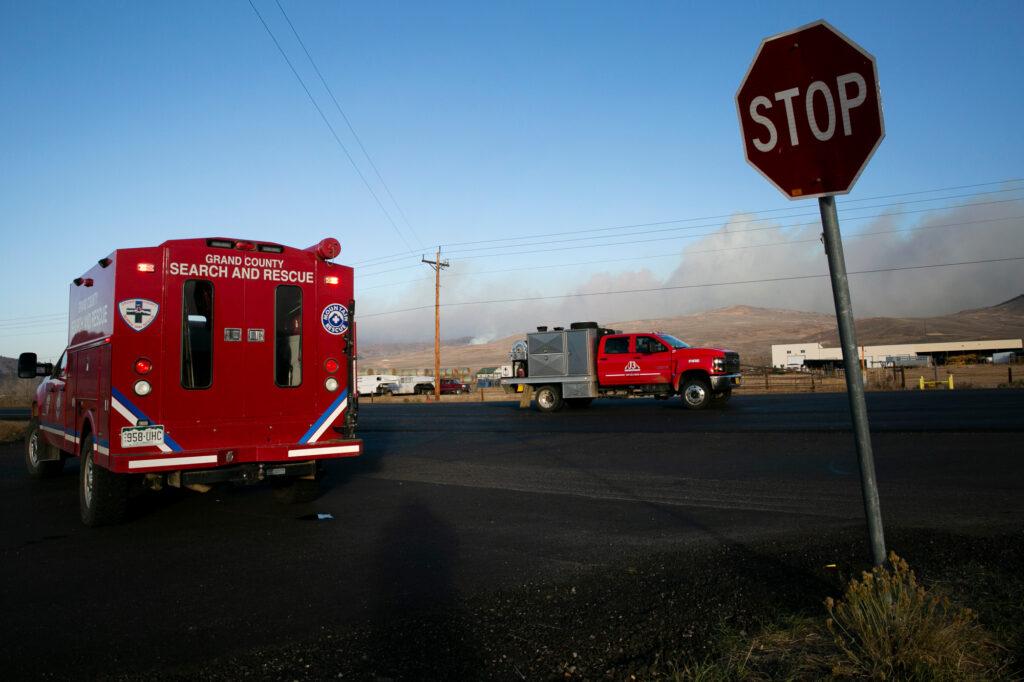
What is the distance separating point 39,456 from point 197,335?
19.5 ft

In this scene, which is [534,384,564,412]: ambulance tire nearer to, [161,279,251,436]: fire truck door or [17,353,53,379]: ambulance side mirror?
[17,353,53,379]: ambulance side mirror

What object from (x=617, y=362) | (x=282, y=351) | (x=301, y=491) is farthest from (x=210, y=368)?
(x=617, y=362)

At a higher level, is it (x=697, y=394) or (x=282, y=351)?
(x=282, y=351)

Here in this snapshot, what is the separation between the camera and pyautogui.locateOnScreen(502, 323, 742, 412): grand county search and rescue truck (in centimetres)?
2334

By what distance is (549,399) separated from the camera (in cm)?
2566

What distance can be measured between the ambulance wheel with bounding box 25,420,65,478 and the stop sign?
11.9 metres

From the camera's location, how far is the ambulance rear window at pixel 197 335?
8133 mm

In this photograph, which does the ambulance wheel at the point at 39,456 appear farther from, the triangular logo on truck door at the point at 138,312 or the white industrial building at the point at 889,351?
the white industrial building at the point at 889,351

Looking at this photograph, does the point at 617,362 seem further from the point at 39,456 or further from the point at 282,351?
the point at 282,351

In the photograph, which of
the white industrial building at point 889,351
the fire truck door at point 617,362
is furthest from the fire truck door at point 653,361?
the white industrial building at point 889,351

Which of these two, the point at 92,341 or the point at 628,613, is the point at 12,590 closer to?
the point at 92,341

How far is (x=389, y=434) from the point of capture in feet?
62.9

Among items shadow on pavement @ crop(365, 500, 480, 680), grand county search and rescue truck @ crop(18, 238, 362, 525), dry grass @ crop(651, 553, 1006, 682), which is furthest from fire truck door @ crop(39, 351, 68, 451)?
dry grass @ crop(651, 553, 1006, 682)

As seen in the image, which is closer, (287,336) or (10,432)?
(287,336)
